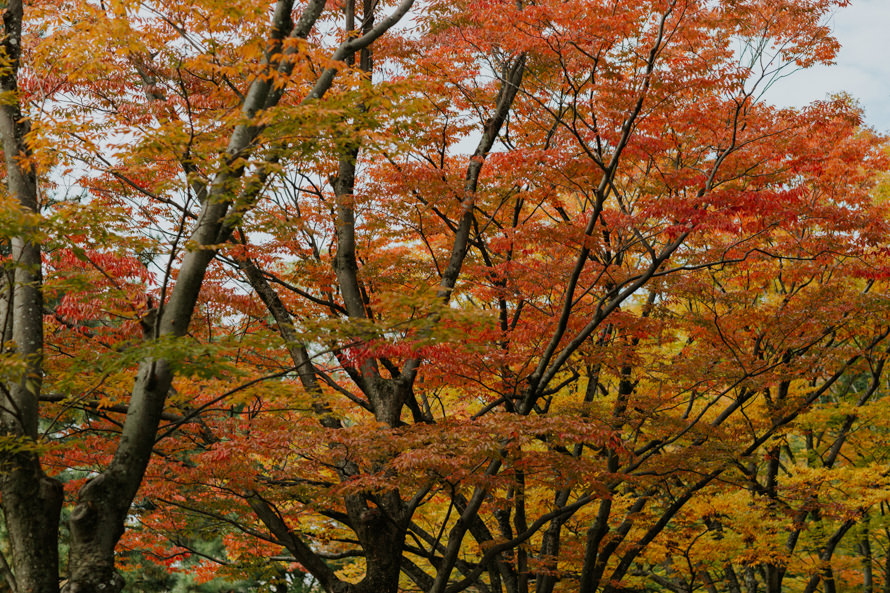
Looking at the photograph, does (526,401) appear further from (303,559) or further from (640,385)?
(640,385)

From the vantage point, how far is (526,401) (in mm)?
8070

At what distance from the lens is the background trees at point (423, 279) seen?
5.70 m

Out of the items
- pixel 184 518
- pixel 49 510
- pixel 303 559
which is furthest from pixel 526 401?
pixel 184 518

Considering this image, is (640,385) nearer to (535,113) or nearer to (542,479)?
(542,479)

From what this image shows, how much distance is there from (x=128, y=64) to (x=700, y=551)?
1048cm

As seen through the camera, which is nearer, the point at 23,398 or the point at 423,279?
the point at 23,398

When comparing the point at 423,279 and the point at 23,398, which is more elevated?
the point at 423,279

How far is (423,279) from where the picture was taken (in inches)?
407

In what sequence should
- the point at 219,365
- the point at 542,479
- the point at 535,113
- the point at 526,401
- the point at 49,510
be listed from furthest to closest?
the point at 535,113 < the point at 542,479 < the point at 526,401 < the point at 49,510 < the point at 219,365

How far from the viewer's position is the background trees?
5.70 meters

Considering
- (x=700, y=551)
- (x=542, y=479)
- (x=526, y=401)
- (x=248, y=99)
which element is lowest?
(x=700, y=551)

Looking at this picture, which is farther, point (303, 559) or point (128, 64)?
point (128, 64)

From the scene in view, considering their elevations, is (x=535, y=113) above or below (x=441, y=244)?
above

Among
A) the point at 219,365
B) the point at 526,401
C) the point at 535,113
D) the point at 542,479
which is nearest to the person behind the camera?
the point at 219,365
